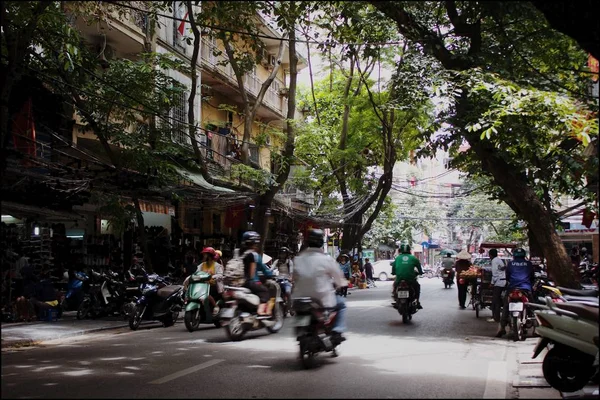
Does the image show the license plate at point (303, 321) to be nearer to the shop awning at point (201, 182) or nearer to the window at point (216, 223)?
the shop awning at point (201, 182)

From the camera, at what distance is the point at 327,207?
109 feet

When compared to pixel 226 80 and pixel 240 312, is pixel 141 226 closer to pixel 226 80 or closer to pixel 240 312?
pixel 240 312

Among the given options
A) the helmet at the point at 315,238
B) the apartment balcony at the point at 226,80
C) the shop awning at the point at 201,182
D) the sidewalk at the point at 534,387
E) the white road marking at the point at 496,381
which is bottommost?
the sidewalk at the point at 534,387

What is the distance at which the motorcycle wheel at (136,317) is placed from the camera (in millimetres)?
13641

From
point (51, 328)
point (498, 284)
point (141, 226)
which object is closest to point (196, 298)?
point (51, 328)

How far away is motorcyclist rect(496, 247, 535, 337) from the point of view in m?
11.5

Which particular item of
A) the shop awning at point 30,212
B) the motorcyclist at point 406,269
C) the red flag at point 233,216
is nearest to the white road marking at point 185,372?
the motorcyclist at point 406,269

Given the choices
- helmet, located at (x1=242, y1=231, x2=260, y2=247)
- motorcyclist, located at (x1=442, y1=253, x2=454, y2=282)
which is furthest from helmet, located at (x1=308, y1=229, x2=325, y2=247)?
motorcyclist, located at (x1=442, y1=253, x2=454, y2=282)

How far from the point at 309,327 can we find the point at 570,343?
3029mm

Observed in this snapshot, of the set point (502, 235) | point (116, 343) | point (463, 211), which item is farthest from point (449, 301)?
point (463, 211)

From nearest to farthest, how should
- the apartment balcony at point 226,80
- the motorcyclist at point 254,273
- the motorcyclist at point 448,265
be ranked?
the motorcyclist at point 254,273 < the apartment balcony at point 226,80 < the motorcyclist at point 448,265

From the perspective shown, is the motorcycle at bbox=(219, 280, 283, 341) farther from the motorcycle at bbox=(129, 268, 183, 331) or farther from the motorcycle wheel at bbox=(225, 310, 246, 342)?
the motorcycle at bbox=(129, 268, 183, 331)

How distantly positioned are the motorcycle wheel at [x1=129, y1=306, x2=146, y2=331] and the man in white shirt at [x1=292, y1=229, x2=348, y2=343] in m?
6.26

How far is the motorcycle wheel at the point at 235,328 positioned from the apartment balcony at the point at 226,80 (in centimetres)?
1090
